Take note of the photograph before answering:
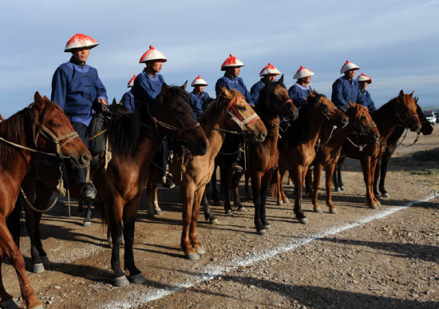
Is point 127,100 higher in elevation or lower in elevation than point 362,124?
higher

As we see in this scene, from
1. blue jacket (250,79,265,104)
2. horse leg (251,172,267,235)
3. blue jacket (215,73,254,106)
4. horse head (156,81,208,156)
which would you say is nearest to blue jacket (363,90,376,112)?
blue jacket (250,79,265,104)

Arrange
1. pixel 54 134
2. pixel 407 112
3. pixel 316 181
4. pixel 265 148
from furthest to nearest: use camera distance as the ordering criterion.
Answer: pixel 407 112 < pixel 316 181 < pixel 265 148 < pixel 54 134

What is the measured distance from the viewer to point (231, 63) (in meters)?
8.58

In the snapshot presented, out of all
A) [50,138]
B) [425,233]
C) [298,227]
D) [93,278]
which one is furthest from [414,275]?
[50,138]

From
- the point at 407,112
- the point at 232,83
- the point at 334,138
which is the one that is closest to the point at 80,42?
the point at 232,83

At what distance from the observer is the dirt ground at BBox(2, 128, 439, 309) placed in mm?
4488

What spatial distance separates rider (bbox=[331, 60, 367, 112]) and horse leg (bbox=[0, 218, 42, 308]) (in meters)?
8.20

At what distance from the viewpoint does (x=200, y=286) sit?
16.0 feet

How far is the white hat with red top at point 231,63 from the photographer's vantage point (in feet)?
27.9

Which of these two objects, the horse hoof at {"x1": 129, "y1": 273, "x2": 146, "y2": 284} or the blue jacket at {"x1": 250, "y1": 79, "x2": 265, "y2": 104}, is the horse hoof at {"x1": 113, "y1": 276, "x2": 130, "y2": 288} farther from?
the blue jacket at {"x1": 250, "y1": 79, "x2": 265, "y2": 104}

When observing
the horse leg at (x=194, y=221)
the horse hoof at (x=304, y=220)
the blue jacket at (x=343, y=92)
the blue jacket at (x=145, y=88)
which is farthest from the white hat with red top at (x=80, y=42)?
the blue jacket at (x=343, y=92)

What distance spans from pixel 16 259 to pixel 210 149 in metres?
3.23

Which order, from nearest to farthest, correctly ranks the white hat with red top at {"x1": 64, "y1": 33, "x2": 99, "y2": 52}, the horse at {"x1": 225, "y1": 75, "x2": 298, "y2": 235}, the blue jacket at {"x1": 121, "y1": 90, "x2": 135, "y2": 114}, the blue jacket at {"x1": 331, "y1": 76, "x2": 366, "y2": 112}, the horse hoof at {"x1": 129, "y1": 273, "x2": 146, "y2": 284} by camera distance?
1. the horse hoof at {"x1": 129, "y1": 273, "x2": 146, "y2": 284}
2. the white hat with red top at {"x1": 64, "y1": 33, "x2": 99, "y2": 52}
3. the horse at {"x1": 225, "y1": 75, "x2": 298, "y2": 235}
4. the blue jacket at {"x1": 331, "y1": 76, "x2": 366, "y2": 112}
5. the blue jacket at {"x1": 121, "y1": 90, "x2": 135, "y2": 114}

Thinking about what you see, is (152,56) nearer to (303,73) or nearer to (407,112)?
(303,73)
